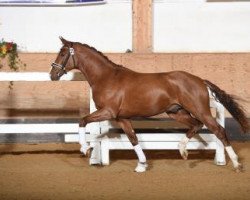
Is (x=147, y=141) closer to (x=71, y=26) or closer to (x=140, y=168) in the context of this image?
(x=140, y=168)

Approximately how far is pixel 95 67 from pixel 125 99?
650 millimetres

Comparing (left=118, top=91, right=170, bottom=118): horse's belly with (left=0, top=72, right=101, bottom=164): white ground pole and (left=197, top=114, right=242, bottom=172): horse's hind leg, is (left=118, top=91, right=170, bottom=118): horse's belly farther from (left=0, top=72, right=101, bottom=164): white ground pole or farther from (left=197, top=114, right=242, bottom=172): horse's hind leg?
(left=0, top=72, right=101, bottom=164): white ground pole

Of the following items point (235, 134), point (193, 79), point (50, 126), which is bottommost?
point (235, 134)

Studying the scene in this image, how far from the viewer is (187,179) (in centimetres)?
849

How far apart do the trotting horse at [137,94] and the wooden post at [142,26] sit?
12.0 feet

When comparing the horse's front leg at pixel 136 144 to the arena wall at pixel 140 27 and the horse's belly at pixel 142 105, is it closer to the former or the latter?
the horse's belly at pixel 142 105

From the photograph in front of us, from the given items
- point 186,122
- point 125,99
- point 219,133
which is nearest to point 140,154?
point 125,99

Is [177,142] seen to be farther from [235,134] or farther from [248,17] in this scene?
[248,17]

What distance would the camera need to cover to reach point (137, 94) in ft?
29.9

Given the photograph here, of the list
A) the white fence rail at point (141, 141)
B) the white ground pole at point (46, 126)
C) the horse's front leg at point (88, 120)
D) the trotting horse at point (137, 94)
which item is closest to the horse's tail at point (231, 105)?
the trotting horse at point (137, 94)

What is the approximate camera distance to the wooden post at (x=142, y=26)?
12.9 metres

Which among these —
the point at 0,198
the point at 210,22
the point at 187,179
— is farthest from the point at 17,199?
the point at 210,22

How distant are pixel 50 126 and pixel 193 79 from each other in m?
2.32

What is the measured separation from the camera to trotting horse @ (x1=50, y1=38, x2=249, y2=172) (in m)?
9.04
